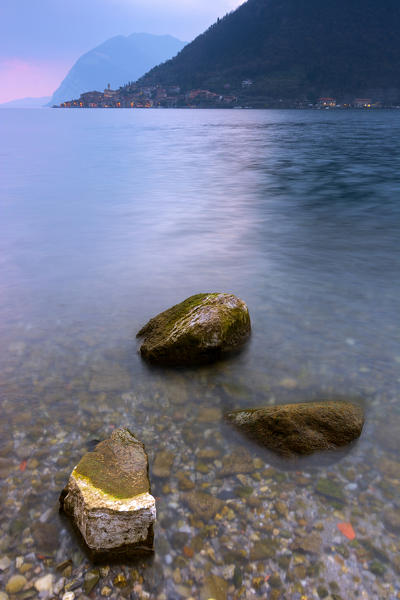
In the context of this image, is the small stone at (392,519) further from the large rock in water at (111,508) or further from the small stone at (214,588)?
the large rock in water at (111,508)

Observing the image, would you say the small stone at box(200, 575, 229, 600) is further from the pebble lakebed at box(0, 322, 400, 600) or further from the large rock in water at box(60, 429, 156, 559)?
the large rock in water at box(60, 429, 156, 559)

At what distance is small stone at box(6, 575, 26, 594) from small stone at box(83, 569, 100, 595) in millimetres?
535

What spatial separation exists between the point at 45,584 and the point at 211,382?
342 cm

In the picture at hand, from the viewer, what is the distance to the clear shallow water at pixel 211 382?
12.1ft

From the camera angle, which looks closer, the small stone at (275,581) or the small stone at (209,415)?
the small stone at (275,581)

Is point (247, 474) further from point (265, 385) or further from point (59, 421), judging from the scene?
point (59, 421)

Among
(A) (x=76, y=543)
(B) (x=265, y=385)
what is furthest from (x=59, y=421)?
(B) (x=265, y=385)

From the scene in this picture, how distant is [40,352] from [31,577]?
4.16 meters

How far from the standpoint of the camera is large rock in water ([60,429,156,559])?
138 inches

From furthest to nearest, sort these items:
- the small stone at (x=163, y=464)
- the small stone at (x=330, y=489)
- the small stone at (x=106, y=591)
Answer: the small stone at (x=163, y=464), the small stone at (x=330, y=489), the small stone at (x=106, y=591)

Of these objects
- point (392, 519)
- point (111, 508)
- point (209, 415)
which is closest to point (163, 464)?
point (209, 415)

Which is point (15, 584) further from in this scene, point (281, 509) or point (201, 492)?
point (281, 509)

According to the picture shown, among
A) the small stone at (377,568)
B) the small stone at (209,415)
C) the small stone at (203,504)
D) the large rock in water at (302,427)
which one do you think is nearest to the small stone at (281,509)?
the small stone at (203,504)

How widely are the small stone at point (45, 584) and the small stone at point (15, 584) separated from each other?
117 mm
